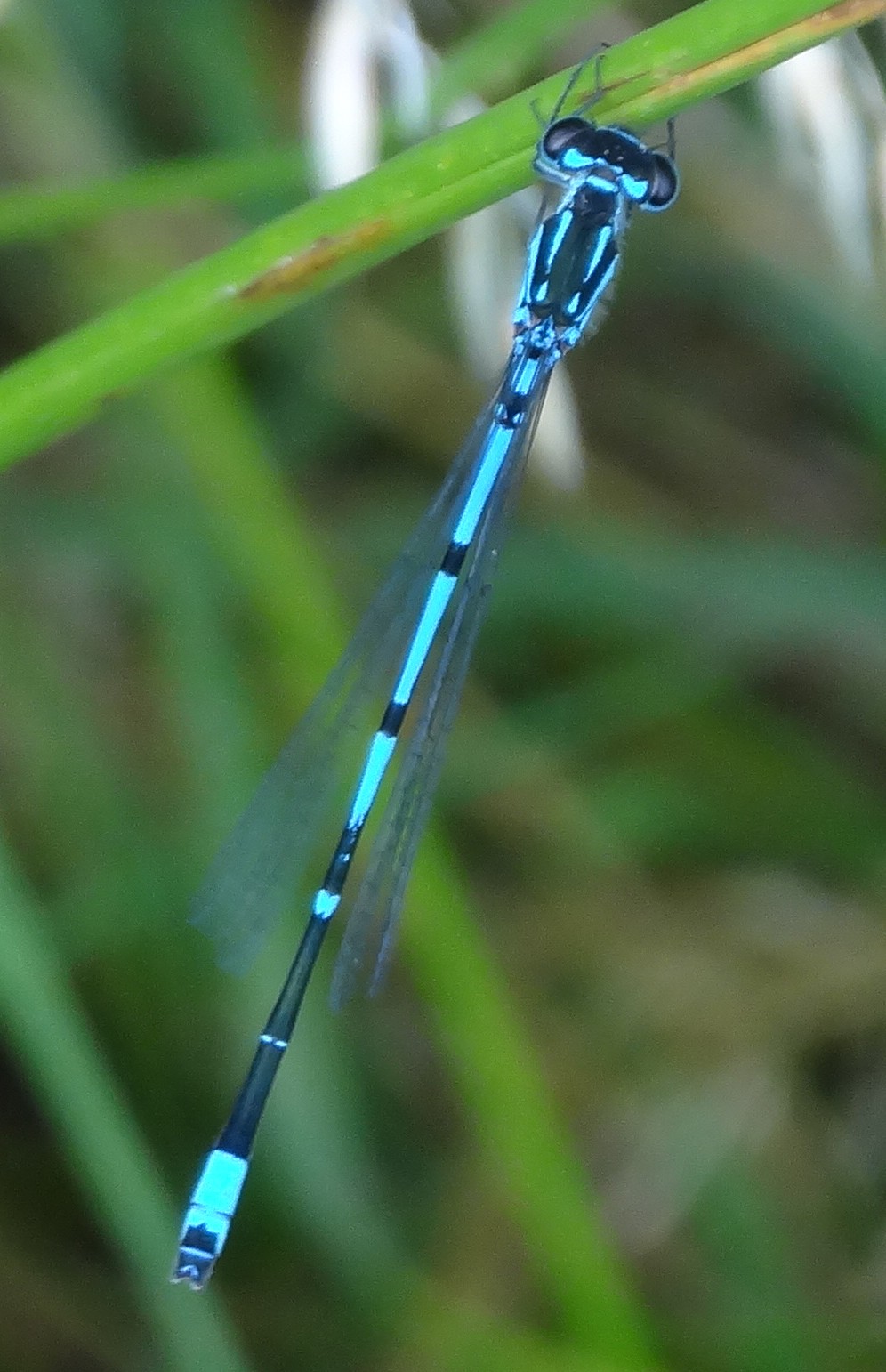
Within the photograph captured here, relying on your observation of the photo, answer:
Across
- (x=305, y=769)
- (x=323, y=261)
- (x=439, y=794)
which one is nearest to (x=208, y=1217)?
(x=305, y=769)

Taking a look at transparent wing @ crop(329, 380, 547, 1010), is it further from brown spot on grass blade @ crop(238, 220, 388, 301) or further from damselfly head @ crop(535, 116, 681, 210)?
brown spot on grass blade @ crop(238, 220, 388, 301)

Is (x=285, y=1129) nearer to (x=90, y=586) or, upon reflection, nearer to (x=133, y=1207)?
(x=133, y=1207)

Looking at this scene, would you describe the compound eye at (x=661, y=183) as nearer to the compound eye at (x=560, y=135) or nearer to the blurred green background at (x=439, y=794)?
the compound eye at (x=560, y=135)

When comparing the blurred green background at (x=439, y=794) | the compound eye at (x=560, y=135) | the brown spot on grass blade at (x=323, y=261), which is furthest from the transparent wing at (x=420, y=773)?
the brown spot on grass blade at (x=323, y=261)

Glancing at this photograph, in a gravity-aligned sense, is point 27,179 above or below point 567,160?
above

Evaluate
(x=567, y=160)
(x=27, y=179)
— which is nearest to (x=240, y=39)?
(x=27, y=179)

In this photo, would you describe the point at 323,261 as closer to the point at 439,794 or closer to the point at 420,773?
the point at 420,773
